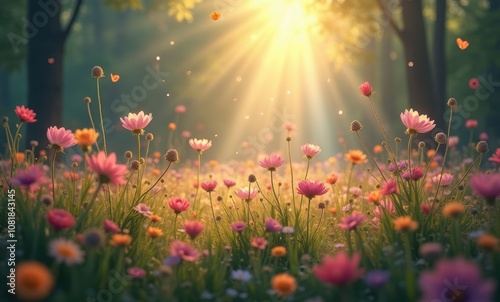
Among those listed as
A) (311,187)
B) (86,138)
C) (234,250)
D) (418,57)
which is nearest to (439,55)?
(418,57)

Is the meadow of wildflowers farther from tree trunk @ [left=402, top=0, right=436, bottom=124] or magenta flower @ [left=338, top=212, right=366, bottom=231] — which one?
tree trunk @ [left=402, top=0, right=436, bottom=124]

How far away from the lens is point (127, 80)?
1072 inches

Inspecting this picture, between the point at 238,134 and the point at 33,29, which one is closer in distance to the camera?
the point at 33,29

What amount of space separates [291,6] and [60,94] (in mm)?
5290

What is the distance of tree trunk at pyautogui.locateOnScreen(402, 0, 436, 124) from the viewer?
8742mm

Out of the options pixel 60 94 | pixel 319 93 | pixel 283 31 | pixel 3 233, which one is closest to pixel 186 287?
pixel 3 233

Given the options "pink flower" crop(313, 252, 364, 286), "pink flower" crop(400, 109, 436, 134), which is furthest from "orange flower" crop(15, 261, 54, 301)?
"pink flower" crop(400, 109, 436, 134)

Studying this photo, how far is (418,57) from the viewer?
8.79 m

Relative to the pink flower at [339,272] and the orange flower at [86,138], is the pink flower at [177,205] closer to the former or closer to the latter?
the orange flower at [86,138]

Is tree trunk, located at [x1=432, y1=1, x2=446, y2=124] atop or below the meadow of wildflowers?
atop

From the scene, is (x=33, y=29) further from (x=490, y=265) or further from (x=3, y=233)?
(x=490, y=265)

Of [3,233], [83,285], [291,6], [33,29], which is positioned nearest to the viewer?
[83,285]

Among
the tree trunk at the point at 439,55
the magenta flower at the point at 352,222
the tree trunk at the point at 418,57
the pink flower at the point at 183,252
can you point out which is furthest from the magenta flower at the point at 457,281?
the tree trunk at the point at 439,55

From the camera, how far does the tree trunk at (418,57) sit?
28.7 ft
